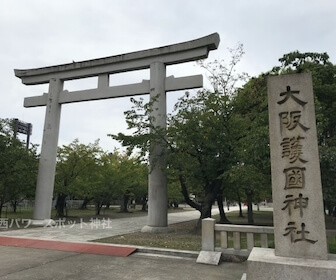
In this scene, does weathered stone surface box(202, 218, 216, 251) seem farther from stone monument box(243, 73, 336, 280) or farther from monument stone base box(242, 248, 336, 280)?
monument stone base box(242, 248, 336, 280)

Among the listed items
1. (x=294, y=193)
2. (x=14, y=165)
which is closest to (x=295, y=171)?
(x=294, y=193)

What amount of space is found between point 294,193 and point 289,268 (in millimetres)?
1176

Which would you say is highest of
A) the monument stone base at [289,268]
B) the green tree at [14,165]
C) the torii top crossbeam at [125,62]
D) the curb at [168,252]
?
the torii top crossbeam at [125,62]

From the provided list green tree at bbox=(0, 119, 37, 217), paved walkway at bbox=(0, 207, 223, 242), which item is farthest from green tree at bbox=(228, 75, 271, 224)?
green tree at bbox=(0, 119, 37, 217)

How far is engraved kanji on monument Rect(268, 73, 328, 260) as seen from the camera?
4.52m

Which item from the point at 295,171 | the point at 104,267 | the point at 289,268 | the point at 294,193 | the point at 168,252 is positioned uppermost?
the point at 295,171

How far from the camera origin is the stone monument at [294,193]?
168 inches

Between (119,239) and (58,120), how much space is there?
8964 mm

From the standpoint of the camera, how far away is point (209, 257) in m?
7.12

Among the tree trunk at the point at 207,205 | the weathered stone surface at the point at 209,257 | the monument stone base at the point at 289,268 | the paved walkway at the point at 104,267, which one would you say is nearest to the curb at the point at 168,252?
the paved walkway at the point at 104,267

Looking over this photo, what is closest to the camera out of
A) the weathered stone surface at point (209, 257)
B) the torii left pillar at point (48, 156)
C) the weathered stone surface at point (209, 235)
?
the weathered stone surface at point (209, 257)

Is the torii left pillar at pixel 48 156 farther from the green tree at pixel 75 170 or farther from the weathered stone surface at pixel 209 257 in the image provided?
the weathered stone surface at pixel 209 257

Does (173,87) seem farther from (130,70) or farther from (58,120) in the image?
(58,120)

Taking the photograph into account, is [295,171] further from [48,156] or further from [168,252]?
[48,156]
